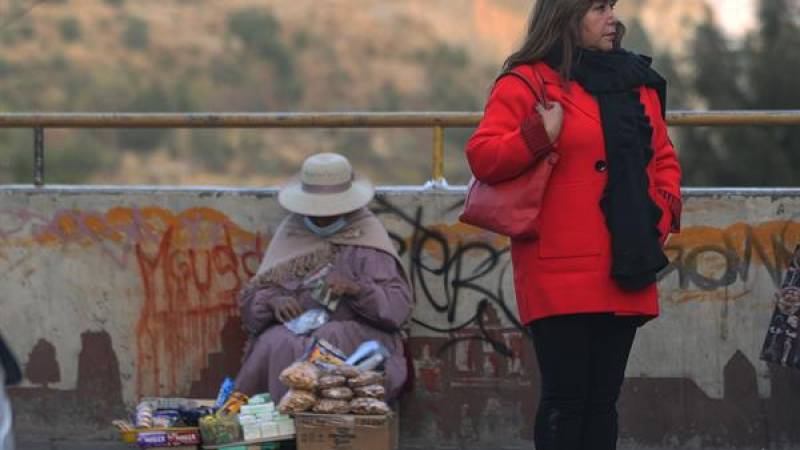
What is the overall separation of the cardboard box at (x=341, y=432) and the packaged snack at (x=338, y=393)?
81mm

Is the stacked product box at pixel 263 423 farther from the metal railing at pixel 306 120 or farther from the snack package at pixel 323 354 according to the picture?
the metal railing at pixel 306 120

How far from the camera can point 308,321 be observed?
6953mm

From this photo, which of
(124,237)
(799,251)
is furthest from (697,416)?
(124,237)

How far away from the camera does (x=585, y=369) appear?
5.03m

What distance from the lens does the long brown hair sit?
500 cm

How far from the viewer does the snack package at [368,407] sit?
636 cm

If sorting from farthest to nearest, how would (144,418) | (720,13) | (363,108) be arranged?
1. (720,13)
2. (363,108)
3. (144,418)

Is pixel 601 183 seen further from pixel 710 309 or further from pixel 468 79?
pixel 468 79

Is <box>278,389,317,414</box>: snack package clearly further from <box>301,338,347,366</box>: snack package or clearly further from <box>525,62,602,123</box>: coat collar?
<box>525,62,602,123</box>: coat collar

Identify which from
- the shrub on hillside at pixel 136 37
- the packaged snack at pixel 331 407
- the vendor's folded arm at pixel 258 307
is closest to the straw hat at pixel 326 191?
the vendor's folded arm at pixel 258 307

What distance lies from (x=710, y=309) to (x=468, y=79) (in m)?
47.2

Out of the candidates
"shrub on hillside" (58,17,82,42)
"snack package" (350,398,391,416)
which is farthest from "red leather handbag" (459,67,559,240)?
"shrub on hillside" (58,17,82,42)

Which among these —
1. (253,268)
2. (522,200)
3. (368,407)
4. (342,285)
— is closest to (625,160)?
(522,200)

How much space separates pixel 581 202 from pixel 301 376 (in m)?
1.87
